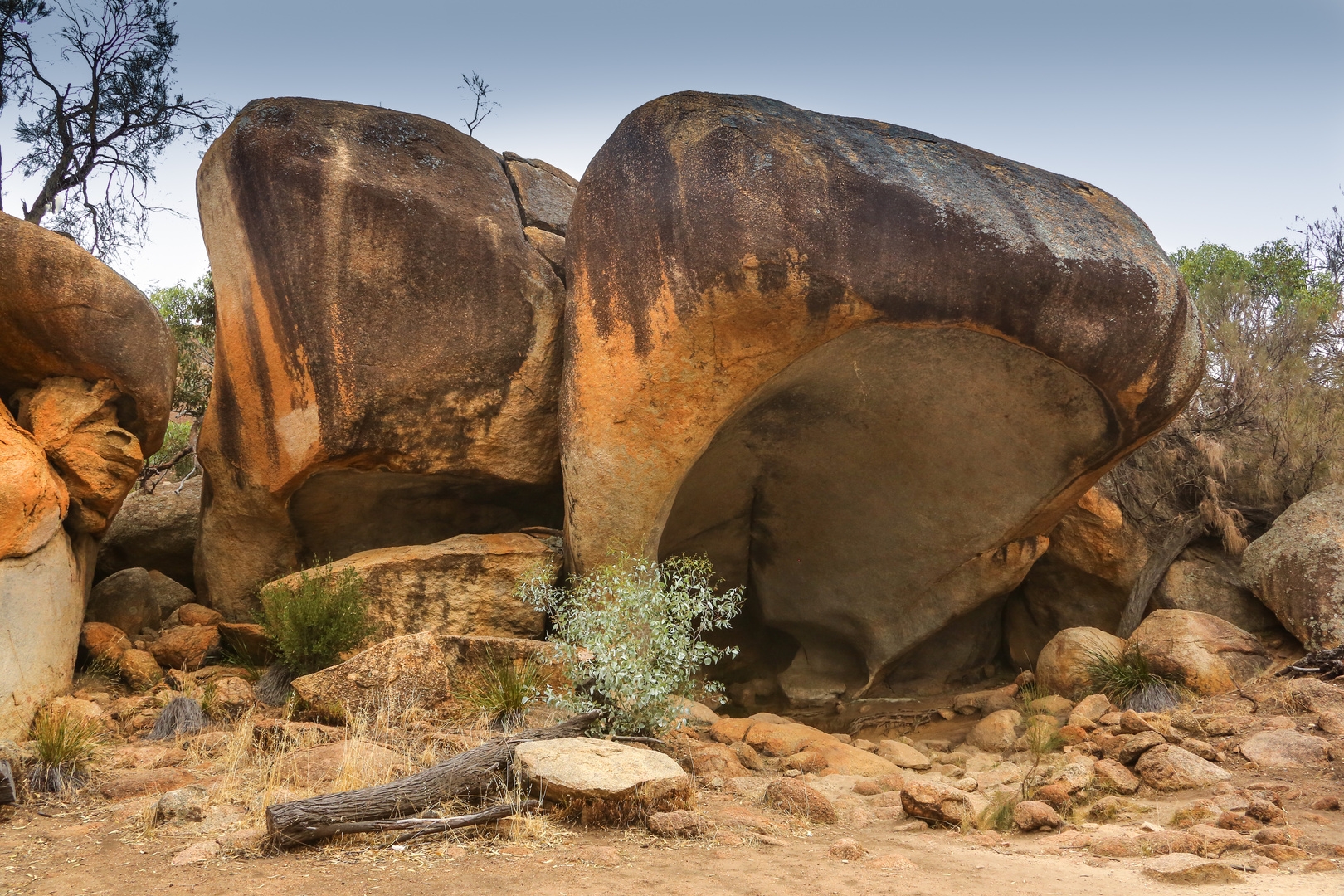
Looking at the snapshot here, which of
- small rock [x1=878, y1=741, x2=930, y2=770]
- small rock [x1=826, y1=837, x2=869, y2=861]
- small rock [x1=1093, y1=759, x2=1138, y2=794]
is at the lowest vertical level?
small rock [x1=878, y1=741, x2=930, y2=770]

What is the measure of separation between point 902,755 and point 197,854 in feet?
15.3

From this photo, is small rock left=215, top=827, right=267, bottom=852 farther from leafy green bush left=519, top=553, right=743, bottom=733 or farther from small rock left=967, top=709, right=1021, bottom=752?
small rock left=967, top=709, right=1021, bottom=752

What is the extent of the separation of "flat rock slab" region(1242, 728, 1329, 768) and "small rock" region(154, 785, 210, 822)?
5.71m

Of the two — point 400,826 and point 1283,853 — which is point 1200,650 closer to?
point 1283,853

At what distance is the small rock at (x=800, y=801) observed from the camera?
5.12m

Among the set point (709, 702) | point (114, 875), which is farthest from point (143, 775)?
point (709, 702)

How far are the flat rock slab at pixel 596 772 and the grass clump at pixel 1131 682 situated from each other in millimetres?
4078

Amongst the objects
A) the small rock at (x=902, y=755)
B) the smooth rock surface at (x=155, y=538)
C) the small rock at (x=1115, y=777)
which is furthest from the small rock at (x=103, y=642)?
the small rock at (x=1115, y=777)

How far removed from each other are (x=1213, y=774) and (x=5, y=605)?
24.1 feet

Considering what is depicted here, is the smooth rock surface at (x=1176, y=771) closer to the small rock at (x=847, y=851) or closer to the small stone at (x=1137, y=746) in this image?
the small stone at (x=1137, y=746)

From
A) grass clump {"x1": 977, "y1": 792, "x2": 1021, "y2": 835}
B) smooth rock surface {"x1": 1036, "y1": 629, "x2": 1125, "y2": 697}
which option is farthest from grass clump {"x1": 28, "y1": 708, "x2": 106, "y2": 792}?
smooth rock surface {"x1": 1036, "y1": 629, "x2": 1125, "y2": 697}

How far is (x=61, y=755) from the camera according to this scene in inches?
207

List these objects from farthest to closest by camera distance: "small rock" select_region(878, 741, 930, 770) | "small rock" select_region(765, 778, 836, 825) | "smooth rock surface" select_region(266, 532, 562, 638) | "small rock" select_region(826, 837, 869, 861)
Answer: "smooth rock surface" select_region(266, 532, 562, 638)
"small rock" select_region(878, 741, 930, 770)
"small rock" select_region(765, 778, 836, 825)
"small rock" select_region(826, 837, 869, 861)

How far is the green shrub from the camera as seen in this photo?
7.20m
